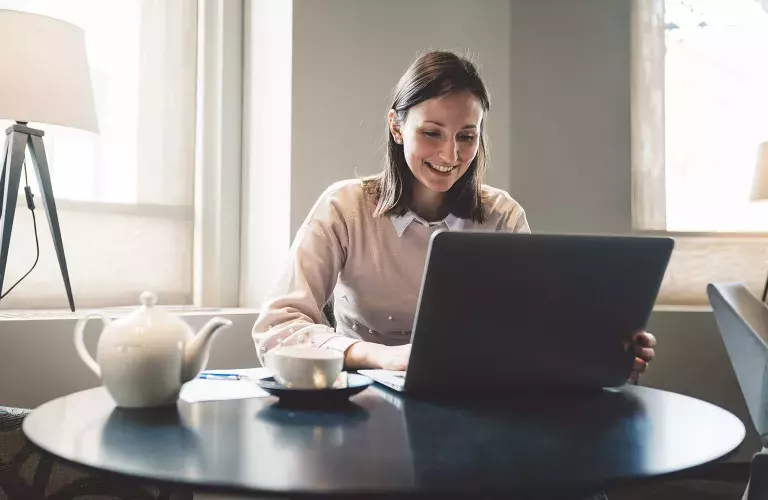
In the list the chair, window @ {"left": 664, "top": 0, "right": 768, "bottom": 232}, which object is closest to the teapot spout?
the chair

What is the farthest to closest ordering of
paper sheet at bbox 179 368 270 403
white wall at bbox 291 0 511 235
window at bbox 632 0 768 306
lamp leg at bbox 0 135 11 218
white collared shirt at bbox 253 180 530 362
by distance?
window at bbox 632 0 768 306, white wall at bbox 291 0 511 235, lamp leg at bbox 0 135 11 218, white collared shirt at bbox 253 180 530 362, paper sheet at bbox 179 368 270 403

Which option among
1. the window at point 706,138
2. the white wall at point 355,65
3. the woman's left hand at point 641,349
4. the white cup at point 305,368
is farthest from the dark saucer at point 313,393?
the window at point 706,138

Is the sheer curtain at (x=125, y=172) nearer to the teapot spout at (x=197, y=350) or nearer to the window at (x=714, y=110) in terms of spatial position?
the teapot spout at (x=197, y=350)

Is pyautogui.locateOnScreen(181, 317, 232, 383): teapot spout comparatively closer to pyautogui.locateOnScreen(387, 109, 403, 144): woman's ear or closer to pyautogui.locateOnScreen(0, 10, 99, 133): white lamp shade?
pyautogui.locateOnScreen(387, 109, 403, 144): woman's ear

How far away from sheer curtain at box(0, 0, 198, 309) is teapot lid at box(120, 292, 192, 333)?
1.40 meters

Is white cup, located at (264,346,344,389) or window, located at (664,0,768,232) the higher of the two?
window, located at (664,0,768,232)

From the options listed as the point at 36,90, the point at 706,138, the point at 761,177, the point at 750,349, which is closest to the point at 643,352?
the point at 750,349

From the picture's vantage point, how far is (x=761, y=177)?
2.72 meters

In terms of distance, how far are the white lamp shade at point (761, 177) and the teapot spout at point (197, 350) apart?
7.97 ft

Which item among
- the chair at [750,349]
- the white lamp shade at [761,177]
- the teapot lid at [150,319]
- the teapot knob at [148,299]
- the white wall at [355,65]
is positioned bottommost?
the chair at [750,349]

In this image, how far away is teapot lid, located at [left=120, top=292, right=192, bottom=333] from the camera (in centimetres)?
91

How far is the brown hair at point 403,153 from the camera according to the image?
158 centimetres

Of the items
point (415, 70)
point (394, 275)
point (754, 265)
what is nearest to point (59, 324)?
point (394, 275)

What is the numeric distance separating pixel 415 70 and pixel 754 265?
77.6 inches
